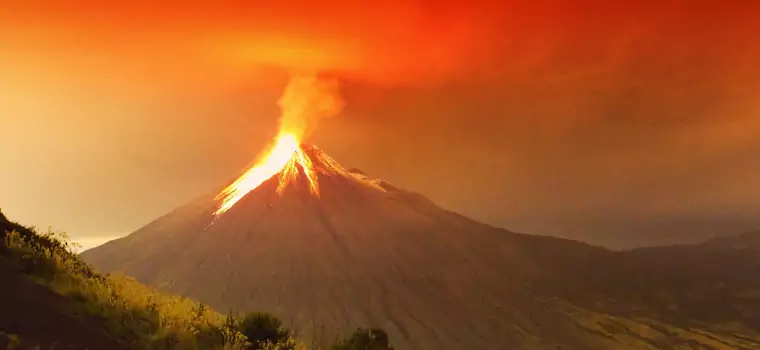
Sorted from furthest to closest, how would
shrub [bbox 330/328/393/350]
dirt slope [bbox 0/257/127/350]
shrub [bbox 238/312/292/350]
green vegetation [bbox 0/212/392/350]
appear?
shrub [bbox 330/328/393/350]
shrub [bbox 238/312/292/350]
green vegetation [bbox 0/212/392/350]
dirt slope [bbox 0/257/127/350]

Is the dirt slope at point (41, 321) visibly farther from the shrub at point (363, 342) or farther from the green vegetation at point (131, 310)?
the shrub at point (363, 342)

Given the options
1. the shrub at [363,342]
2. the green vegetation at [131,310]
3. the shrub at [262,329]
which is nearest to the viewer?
the green vegetation at [131,310]

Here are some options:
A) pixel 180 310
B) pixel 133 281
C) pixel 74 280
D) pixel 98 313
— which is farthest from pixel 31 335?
pixel 133 281

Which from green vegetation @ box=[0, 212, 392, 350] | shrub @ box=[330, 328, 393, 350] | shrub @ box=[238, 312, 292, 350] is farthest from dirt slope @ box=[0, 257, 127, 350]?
shrub @ box=[330, 328, 393, 350]

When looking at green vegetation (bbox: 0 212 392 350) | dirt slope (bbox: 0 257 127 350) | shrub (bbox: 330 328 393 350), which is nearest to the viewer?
dirt slope (bbox: 0 257 127 350)

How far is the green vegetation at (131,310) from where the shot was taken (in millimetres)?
13172

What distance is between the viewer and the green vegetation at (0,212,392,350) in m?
13.2

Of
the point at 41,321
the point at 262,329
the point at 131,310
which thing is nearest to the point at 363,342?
the point at 262,329

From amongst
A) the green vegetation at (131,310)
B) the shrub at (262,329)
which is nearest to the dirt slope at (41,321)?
the green vegetation at (131,310)

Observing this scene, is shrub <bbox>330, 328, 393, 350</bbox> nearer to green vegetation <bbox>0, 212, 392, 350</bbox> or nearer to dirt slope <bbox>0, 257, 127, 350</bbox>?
green vegetation <bbox>0, 212, 392, 350</bbox>

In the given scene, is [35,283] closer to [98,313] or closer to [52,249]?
[98,313]

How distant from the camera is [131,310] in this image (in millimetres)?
13758

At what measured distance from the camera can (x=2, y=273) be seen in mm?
13297

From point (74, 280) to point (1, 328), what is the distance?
2661 millimetres
